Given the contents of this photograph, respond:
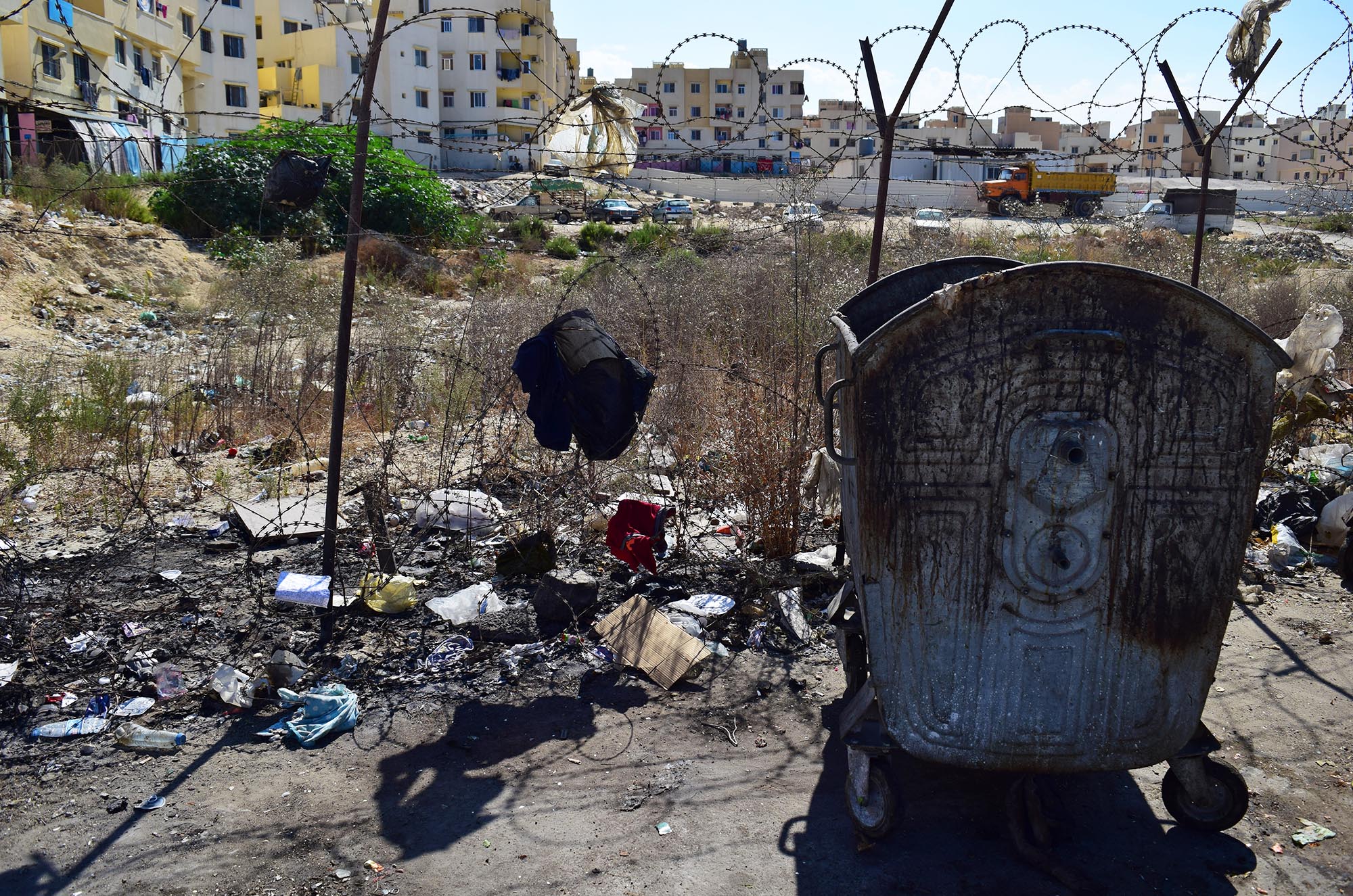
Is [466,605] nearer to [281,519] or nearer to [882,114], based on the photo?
[281,519]

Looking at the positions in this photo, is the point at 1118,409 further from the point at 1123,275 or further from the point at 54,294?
the point at 54,294

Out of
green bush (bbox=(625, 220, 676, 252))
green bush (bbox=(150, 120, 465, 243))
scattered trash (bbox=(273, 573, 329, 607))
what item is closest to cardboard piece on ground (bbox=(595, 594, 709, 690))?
scattered trash (bbox=(273, 573, 329, 607))

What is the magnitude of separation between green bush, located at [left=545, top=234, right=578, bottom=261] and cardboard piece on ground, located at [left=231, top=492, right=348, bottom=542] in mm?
17108

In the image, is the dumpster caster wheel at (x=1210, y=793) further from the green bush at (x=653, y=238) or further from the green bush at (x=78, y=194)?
the green bush at (x=78, y=194)

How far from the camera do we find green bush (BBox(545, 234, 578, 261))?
22234mm

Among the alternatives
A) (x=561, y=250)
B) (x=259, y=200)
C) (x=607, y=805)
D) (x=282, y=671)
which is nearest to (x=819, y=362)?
(x=607, y=805)

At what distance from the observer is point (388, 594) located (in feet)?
14.3

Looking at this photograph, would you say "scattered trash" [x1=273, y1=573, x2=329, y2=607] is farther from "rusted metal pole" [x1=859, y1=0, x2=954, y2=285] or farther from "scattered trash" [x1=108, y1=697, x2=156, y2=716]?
"rusted metal pole" [x1=859, y1=0, x2=954, y2=285]

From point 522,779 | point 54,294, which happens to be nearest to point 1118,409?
point 522,779

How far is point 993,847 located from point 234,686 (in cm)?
271

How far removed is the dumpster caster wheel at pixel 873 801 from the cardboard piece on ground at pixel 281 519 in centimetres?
290

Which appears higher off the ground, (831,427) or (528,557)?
(831,427)

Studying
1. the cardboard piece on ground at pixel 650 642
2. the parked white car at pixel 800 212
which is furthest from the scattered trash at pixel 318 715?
the parked white car at pixel 800 212

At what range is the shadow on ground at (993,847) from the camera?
2688 millimetres
